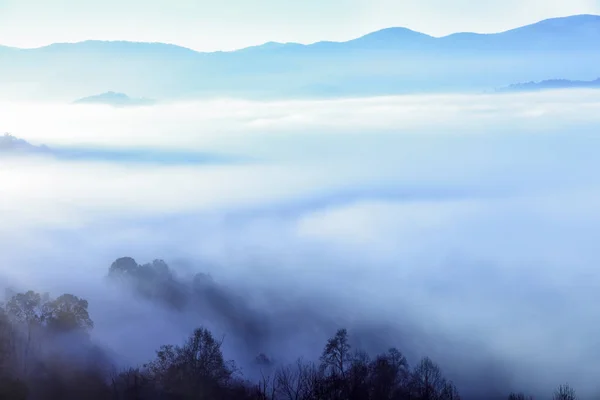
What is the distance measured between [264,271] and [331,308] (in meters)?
25.9

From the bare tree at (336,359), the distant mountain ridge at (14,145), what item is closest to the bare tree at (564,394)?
the bare tree at (336,359)

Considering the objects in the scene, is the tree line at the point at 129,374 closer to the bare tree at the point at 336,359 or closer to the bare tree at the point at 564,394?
the bare tree at the point at 336,359

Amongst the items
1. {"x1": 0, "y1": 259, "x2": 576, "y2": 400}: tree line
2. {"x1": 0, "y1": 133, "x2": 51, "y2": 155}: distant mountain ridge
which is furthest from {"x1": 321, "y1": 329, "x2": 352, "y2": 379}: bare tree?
{"x1": 0, "y1": 133, "x2": 51, "y2": 155}: distant mountain ridge

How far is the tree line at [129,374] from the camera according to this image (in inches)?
1094

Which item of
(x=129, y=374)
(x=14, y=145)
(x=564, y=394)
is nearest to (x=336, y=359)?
(x=129, y=374)

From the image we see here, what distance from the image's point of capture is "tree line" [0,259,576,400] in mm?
27781

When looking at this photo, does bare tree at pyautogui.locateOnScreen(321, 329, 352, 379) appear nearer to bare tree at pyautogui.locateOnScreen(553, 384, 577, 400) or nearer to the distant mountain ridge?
bare tree at pyautogui.locateOnScreen(553, 384, 577, 400)

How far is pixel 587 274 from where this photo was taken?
164750mm

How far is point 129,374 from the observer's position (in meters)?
30.4

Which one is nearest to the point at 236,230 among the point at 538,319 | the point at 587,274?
the point at 538,319

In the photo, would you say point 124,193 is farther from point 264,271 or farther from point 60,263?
point 60,263

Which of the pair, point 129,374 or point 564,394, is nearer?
point 129,374

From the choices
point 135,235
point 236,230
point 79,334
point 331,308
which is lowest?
point 79,334

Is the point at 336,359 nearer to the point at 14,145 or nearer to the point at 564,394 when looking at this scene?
the point at 564,394
